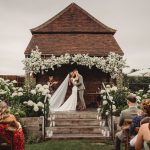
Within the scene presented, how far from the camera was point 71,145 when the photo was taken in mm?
16812

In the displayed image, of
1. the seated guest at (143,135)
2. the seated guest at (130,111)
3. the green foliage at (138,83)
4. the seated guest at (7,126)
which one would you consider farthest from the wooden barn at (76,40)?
the seated guest at (143,135)

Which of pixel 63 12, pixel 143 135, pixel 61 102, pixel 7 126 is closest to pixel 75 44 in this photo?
pixel 63 12

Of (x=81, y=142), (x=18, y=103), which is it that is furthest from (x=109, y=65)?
(x=81, y=142)

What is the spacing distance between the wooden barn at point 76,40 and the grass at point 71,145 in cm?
1309

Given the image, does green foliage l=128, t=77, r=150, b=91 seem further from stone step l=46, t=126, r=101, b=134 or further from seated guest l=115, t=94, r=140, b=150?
seated guest l=115, t=94, r=140, b=150

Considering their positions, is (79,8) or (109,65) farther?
(79,8)

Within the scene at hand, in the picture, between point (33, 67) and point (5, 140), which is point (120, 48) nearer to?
point (33, 67)

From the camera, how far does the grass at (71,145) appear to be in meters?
16.3

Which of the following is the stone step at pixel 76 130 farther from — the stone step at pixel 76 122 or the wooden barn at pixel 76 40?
the wooden barn at pixel 76 40

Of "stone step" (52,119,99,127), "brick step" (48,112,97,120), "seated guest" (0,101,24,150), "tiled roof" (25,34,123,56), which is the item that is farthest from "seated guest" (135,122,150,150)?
"tiled roof" (25,34,123,56)

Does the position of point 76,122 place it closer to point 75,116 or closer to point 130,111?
point 75,116

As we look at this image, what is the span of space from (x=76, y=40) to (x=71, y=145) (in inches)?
704

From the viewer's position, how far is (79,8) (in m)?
37.0

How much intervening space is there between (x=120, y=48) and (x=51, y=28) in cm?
518
